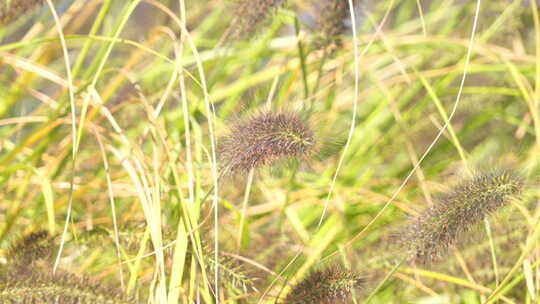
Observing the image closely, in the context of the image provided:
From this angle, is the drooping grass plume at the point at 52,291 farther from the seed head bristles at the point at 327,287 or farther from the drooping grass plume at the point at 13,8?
the drooping grass plume at the point at 13,8

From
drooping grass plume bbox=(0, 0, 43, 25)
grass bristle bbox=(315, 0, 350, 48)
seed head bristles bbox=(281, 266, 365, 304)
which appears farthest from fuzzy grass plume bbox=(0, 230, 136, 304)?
grass bristle bbox=(315, 0, 350, 48)

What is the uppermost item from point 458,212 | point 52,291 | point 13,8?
point 13,8

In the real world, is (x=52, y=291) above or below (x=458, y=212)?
below

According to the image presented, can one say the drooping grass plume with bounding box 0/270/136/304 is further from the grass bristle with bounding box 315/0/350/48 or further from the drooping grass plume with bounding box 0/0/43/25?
the grass bristle with bounding box 315/0/350/48

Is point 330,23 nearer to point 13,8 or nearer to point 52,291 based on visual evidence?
point 13,8

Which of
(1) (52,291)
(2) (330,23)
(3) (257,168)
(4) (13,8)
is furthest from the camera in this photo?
(2) (330,23)

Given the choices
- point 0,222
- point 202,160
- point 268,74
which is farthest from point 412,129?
point 0,222

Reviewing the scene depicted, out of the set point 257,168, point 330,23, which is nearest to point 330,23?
point 330,23
